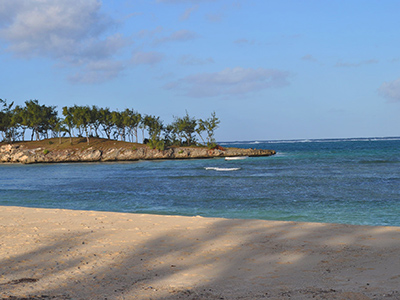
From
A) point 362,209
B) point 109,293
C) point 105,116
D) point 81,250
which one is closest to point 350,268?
point 109,293

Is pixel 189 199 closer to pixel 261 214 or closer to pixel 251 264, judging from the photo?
pixel 261 214

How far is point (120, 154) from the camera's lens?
9119cm

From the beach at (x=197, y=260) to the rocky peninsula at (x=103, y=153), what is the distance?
7477cm

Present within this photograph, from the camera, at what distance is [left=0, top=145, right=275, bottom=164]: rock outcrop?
9038cm

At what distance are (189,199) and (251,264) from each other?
18.0 m

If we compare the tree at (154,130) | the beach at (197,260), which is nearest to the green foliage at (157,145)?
the tree at (154,130)

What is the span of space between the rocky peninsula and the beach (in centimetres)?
7477


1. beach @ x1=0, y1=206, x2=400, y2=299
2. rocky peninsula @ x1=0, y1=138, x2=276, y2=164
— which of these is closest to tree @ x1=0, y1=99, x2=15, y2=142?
rocky peninsula @ x1=0, y1=138, x2=276, y2=164

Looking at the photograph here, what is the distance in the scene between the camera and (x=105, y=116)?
107 metres

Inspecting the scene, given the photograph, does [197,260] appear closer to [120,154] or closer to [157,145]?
[157,145]

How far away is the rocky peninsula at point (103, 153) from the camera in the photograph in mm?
90562

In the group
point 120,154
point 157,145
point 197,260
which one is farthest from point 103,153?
point 197,260

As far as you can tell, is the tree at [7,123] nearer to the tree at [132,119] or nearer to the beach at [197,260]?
the tree at [132,119]

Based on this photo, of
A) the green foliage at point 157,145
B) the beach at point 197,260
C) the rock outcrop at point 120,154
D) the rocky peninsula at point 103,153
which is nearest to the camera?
the beach at point 197,260
